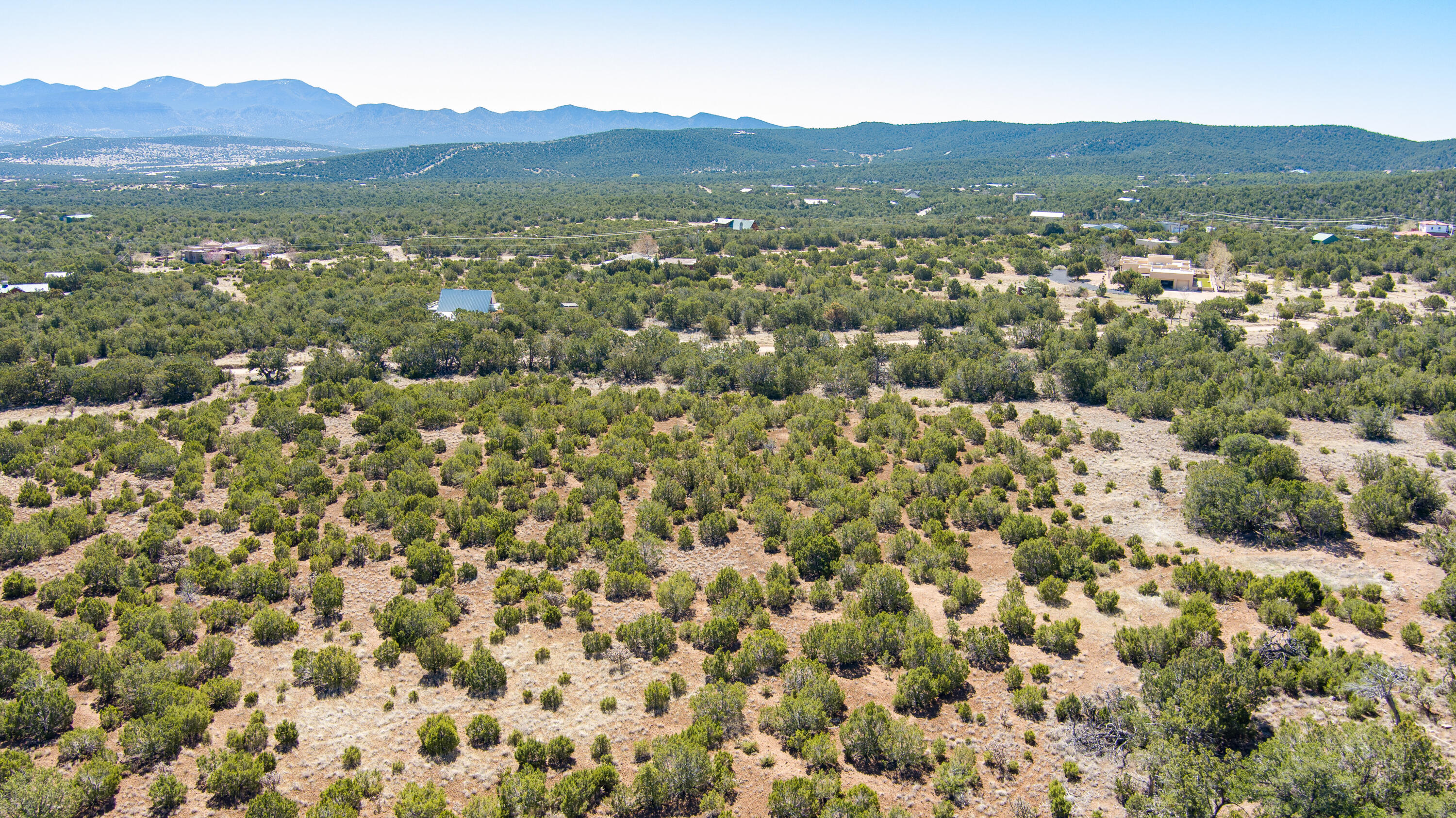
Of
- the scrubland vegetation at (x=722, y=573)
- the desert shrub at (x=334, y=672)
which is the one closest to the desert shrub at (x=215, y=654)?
the scrubland vegetation at (x=722, y=573)

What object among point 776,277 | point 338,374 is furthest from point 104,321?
point 776,277

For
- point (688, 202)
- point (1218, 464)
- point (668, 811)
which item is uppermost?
point (688, 202)

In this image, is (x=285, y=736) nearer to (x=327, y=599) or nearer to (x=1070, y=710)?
(x=327, y=599)

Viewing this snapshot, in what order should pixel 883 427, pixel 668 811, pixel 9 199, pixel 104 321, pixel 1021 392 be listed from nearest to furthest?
pixel 668 811 < pixel 883 427 < pixel 1021 392 < pixel 104 321 < pixel 9 199

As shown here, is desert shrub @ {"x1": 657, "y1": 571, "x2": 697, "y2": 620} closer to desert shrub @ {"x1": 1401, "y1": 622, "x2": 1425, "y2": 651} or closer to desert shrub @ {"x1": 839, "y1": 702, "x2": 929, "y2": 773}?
desert shrub @ {"x1": 839, "y1": 702, "x2": 929, "y2": 773}

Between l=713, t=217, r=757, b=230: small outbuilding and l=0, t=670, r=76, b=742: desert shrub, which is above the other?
l=713, t=217, r=757, b=230: small outbuilding

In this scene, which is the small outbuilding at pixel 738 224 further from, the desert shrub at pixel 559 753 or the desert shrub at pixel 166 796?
the desert shrub at pixel 166 796

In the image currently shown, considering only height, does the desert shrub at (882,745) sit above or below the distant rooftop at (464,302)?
below

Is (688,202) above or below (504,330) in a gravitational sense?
above

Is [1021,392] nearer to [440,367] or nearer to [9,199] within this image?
[440,367]

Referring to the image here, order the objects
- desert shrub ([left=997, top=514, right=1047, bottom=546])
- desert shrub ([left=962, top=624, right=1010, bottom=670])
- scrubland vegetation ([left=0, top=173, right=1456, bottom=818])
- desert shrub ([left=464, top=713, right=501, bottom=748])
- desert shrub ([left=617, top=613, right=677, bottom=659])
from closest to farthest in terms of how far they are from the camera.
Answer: scrubland vegetation ([left=0, top=173, right=1456, bottom=818]) < desert shrub ([left=464, top=713, right=501, bottom=748]) < desert shrub ([left=962, top=624, right=1010, bottom=670]) < desert shrub ([left=617, top=613, right=677, bottom=659]) < desert shrub ([left=997, top=514, right=1047, bottom=546])

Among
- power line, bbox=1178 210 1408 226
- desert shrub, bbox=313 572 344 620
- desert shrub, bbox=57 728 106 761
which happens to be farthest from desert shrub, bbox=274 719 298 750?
power line, bbox=1178 210 1408 226
